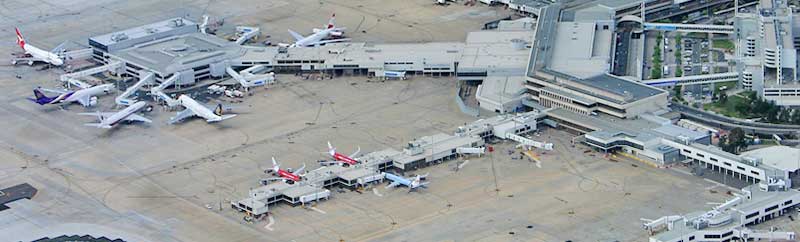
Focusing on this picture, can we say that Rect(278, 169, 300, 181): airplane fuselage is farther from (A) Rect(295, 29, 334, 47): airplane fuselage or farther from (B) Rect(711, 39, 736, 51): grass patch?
(B) Rect(711, 39, 736, 51): grass patch

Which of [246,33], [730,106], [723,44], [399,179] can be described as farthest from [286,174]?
[723,44]

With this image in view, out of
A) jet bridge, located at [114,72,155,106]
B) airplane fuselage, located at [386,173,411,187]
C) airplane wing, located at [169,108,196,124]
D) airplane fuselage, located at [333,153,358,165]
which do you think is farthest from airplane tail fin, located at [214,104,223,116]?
airplane fuselage, located at [386,173,411,187]

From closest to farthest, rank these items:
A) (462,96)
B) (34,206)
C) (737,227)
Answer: (737,227) → (34,206) → (462,96)

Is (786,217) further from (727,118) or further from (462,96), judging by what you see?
(462,96)

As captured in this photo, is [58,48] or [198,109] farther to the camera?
[58,48]

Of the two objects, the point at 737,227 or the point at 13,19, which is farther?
the point at 13,19

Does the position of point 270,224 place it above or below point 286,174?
below

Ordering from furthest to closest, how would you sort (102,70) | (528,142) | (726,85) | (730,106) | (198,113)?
1. (102,70)
2. (726,85)
3. (198,113)
4. (730,106)
5. (528,142)

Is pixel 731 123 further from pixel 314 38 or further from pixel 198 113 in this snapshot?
pixel 314 38

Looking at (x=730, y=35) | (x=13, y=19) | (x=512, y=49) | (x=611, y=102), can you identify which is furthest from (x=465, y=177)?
(x=13, y=19)
